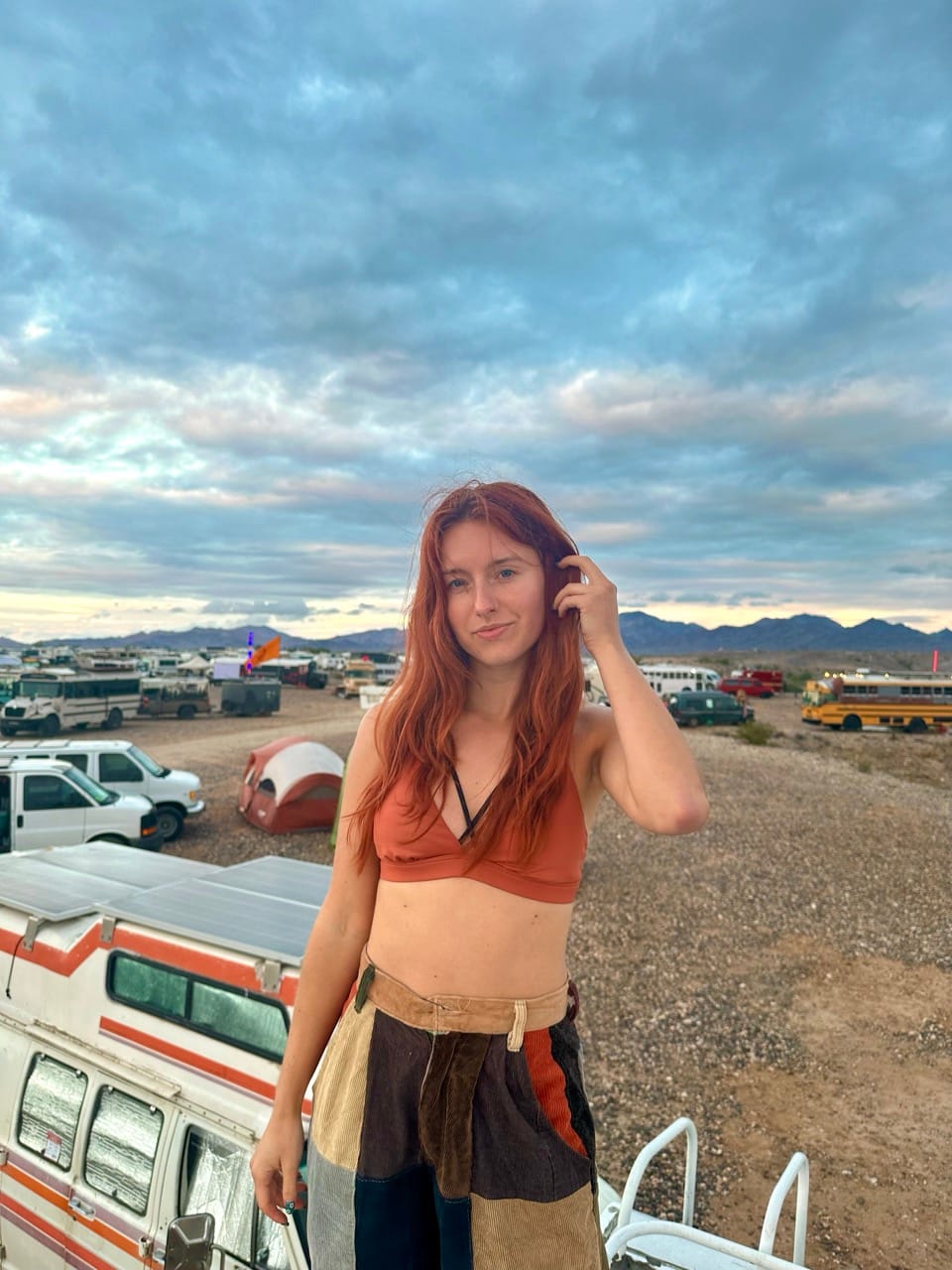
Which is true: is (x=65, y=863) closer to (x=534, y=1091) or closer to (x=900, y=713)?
(x=534, y=1091)

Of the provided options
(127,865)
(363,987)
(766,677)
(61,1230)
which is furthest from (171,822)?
(766,677)

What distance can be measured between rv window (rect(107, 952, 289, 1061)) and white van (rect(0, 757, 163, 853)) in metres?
8.00

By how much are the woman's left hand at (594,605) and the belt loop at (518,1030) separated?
800 mm

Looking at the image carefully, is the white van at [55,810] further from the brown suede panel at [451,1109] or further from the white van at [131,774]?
the brown suede panel at [451,1109]

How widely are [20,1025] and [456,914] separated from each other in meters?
3.75

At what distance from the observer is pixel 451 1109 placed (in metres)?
1.64

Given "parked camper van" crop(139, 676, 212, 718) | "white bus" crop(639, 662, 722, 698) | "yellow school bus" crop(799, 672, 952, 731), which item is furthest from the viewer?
"white bus" crop(639, 662, 722, 698)

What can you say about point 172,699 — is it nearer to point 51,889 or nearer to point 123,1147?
point 51,889

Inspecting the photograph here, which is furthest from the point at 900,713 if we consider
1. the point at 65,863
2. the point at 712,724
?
the point at 65,863

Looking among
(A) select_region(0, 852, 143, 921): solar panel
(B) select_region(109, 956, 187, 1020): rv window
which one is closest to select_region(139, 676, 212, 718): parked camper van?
(A) select_region(0, 852, 143, 921): solar panel

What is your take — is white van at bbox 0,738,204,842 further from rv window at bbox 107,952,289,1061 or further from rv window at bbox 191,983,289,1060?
rv window at bbox 191,983,289,1060

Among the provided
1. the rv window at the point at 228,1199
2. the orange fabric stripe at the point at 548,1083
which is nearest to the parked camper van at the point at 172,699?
the rv window at the point at 228,1199

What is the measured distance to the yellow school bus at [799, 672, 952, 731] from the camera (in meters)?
31.4

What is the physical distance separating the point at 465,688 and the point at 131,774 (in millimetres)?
12999
